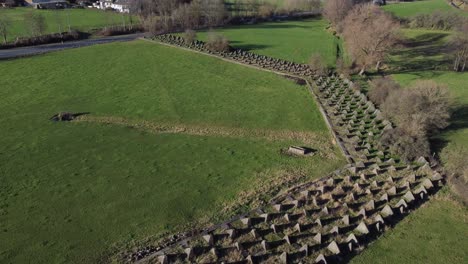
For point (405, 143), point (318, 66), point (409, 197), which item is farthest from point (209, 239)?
point (318, 66)

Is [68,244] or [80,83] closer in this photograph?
[68,244]

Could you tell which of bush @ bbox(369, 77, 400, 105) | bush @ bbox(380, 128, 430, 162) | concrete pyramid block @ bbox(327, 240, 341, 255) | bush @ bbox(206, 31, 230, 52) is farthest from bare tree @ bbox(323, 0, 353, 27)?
concrete pyramid block @ bbox(327, 240, 341, 255)

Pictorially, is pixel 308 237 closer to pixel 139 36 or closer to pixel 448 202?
pixel 448 202

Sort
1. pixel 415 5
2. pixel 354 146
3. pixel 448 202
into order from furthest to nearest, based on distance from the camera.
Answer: pixel 415 5
pixel 354 146
pixel 448 202

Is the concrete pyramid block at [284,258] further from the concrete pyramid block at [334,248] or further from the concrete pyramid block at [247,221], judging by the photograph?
the concrete pyramid block at [247,221]

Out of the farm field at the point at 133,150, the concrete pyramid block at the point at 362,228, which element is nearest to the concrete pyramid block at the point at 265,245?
the farm field at the point at 133,150

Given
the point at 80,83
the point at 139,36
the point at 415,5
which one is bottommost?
the point at 80,83

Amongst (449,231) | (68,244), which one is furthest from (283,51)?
(68,244)
